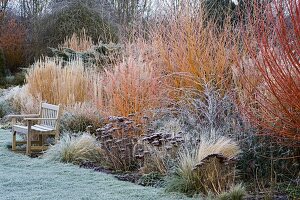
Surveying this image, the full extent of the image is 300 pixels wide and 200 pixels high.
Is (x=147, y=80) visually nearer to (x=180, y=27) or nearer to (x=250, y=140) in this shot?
(x=180, y=27)

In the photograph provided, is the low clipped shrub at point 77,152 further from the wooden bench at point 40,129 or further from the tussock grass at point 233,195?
the tussock grass at point 233,195

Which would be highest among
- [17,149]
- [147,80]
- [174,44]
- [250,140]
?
[174,44]

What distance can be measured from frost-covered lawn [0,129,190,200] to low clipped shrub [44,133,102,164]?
23 centimetres

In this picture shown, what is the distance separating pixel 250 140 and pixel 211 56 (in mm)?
2345

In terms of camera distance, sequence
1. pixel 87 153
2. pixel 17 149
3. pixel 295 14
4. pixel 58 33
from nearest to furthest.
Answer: pixel 295 14, pixel 87 153, pixel 17 149, pixel 58 33

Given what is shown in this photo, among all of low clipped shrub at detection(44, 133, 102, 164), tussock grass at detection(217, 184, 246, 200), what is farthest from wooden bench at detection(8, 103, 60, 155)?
tussock grass at detection(217, 184, 246, 200)

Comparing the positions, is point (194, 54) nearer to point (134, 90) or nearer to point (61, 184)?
point (134, 90)

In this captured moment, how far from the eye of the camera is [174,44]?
807cm

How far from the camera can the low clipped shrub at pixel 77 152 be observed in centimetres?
650

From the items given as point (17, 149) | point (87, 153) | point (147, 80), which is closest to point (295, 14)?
point (87, 153)

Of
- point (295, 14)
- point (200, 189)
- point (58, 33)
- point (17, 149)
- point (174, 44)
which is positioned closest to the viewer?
point (295, 14)

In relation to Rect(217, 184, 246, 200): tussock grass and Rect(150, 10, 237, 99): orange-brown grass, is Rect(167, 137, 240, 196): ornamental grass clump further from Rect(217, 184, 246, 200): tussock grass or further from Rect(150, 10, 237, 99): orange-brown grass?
Rect(150, 10, 237, 99): orange-brown grass

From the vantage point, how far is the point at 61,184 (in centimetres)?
520

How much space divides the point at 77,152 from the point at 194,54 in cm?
242
